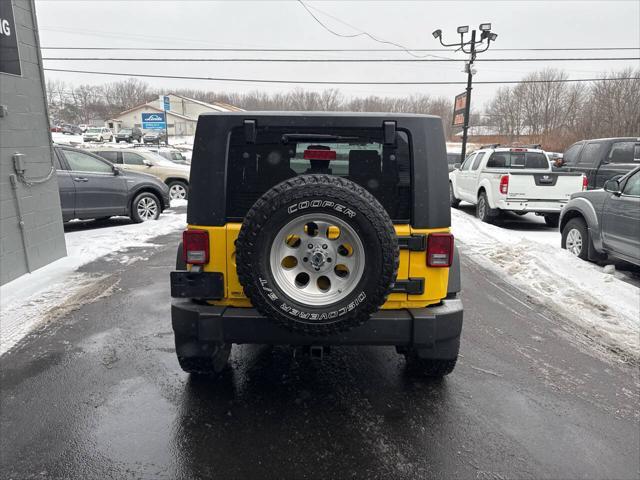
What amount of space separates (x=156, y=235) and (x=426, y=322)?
7525mm

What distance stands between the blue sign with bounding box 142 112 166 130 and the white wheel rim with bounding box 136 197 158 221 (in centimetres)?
2167

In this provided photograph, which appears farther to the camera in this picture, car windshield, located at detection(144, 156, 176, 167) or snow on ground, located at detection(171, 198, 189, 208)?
car windshield, located at detection(144, 156, 176, 167)

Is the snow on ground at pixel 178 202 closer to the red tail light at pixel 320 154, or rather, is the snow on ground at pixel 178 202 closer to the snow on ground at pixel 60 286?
the snow on ground at pixel 60 286

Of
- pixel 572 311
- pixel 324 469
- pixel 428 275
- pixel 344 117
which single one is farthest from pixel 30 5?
pixel 572 311

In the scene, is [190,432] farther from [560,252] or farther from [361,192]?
[560,252]

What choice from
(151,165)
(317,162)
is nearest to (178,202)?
(151,165)

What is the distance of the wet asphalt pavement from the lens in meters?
2.42

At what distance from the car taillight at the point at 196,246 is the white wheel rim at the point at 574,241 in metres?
6.60

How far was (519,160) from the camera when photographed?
12133 millimetres

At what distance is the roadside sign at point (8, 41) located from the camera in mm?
5402

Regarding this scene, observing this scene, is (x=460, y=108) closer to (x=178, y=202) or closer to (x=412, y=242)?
(x=178, y=202)

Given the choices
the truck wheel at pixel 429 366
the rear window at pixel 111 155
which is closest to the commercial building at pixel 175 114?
the rear window at pixel 111 155

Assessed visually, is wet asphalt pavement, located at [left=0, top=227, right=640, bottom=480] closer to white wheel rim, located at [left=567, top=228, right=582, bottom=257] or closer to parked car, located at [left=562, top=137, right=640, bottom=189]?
white wheel rim, located at [left=567, top=228, right=582, bottom=257]

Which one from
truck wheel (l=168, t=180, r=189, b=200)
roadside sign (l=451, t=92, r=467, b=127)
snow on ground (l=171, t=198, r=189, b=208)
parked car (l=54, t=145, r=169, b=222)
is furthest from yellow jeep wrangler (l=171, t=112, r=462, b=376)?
roadside sign (l=451, t=92, r=467, b=127)
